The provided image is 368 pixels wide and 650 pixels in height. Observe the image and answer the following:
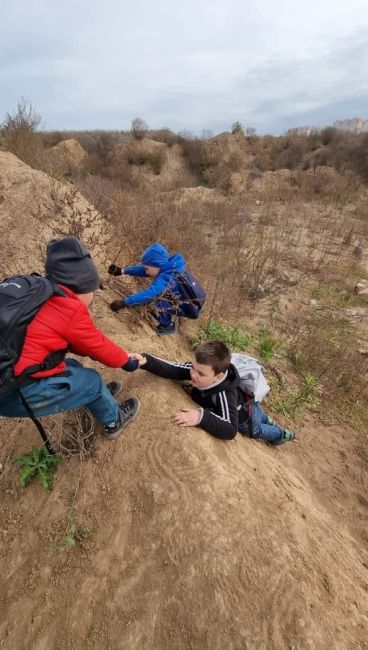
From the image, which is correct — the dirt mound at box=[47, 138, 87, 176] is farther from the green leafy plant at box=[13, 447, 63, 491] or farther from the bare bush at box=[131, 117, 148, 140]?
the green leafy plant at box=[13, 447, 63, 491]

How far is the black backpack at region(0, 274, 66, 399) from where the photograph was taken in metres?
1.69

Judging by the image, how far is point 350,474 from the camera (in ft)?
12.2

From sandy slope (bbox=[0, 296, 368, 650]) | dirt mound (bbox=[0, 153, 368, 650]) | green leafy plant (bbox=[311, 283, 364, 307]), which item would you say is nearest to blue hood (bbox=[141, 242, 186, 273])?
dirt mound (bbox=[0, 153, 368, 650])

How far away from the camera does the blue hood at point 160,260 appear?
3.67m

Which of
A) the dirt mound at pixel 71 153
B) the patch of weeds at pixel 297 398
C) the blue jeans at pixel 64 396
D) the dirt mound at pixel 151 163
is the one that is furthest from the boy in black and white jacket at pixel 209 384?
the dirt mound at pixel 151 163

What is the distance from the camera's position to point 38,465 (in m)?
2.35

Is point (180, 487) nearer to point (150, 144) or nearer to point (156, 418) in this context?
point (156, 418)

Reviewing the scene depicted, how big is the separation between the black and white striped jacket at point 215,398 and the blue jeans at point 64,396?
55 cm

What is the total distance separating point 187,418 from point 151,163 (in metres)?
20.3

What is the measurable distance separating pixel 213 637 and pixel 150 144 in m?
22.7

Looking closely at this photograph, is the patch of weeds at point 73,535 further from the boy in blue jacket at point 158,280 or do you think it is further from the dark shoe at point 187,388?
the boy in blue jacket at point 158,280

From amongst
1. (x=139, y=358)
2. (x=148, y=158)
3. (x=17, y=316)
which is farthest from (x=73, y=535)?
(x=148, y=158)

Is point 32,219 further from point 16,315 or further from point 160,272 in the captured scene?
point 16,315

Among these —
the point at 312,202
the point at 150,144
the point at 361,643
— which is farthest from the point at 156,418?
the point at 150,144
